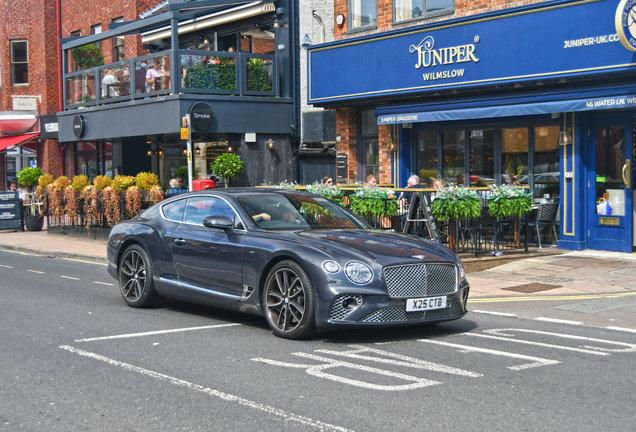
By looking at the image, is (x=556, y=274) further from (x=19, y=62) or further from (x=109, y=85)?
(x=19, y=62)

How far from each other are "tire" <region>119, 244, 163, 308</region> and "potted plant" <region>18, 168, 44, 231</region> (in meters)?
14.0

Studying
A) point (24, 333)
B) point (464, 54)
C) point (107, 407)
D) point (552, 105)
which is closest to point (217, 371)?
point (107, 407)

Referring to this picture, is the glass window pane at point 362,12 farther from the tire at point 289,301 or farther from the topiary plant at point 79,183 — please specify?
the tire at point 289,301

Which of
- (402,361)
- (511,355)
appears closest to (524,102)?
(511,355)

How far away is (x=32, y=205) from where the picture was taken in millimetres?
23594

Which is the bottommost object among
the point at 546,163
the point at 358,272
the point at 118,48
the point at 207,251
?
the point at 358,272

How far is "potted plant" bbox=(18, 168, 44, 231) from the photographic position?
75.9ft

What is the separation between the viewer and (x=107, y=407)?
4.91 m

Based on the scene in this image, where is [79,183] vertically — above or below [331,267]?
above

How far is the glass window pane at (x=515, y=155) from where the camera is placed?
14781 mm

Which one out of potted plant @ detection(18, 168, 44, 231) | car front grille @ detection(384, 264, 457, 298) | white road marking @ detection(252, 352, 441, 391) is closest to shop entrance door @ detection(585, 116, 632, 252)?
car front grille @ detection(384, 264, 457, 298)

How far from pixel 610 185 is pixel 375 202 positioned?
4.57 meters

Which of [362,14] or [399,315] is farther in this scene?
[362,14]

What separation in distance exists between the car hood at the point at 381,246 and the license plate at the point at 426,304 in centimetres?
36
